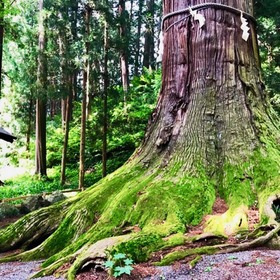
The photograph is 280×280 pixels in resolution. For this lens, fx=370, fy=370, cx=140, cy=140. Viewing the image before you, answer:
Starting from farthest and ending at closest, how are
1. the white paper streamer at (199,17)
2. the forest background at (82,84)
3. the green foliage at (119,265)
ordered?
the forest background at (82,84) < the white paper streamer at (199,17) < the green foliage at (119,265)

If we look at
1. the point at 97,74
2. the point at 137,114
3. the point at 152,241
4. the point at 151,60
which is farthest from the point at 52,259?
the point at 151,60

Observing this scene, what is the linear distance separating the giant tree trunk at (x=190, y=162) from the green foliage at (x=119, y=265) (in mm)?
368

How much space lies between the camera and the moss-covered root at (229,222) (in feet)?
11.3

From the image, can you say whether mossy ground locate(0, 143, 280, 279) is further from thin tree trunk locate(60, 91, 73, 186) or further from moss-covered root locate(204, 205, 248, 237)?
thin tree trunk locate(60, 91, 73, 186)

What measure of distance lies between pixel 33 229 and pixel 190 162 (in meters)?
2.21

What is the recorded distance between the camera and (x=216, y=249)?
120 inches

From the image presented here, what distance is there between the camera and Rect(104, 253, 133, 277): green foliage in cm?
267

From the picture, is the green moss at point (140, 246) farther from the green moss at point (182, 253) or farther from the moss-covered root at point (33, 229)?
the moss-covered root at point (33, 229)

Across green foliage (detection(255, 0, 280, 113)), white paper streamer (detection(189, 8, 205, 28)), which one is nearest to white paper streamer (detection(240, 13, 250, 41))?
white paper streamer (detection(189, 8, 205, 28))

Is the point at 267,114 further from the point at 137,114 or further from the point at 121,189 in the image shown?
the point at 137,114

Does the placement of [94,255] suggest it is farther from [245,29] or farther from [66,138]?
[66,138]

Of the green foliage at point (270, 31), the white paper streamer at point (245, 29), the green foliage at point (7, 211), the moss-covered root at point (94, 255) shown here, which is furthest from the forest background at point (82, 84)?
the moss-covered root at point (94, 255)

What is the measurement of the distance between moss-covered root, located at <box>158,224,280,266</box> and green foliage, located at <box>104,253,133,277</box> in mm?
297

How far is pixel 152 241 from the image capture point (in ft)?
10.6
